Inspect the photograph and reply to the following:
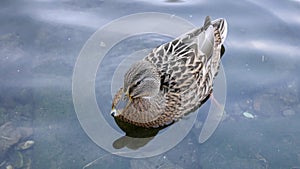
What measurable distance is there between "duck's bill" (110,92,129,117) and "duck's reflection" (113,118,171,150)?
0.87 ft

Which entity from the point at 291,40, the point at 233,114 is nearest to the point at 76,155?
the point at 233,114

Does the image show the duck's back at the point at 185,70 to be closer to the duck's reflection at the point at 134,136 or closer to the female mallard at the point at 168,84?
the female mallard at the point at 168,84

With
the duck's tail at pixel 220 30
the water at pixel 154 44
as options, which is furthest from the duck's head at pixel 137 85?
the duck's tail at pixel 220 30

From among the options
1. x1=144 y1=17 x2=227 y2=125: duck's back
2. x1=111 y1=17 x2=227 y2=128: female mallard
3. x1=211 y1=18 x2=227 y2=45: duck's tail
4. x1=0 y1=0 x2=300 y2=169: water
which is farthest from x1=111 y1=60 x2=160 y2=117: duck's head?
x1=211 y1=18 x2=227 y2=45: duck's tail

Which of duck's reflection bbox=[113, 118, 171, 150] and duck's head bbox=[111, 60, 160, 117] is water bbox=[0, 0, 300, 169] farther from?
duck's head bbox=[111, 60, 160, 117]

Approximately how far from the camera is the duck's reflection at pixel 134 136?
486cm

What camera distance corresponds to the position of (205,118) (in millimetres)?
5172

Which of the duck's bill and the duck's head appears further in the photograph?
the duck's bill

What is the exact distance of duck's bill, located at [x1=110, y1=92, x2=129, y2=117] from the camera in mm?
4730

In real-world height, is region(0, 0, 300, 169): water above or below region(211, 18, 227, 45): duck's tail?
below

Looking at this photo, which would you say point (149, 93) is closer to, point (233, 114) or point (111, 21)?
point (233, 114)

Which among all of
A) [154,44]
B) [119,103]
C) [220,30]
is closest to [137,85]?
[119,103]

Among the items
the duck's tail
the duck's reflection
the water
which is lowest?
the duck's reflection

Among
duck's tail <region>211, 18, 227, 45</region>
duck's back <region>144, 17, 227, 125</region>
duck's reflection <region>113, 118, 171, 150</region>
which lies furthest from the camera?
duck's tail <region>211, 18, 227, 45</region>
